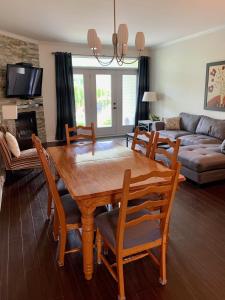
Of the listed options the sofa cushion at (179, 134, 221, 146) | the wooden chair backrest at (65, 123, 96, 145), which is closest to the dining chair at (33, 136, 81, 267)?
the wooden chair backrest at (65, 123, 96, 145)

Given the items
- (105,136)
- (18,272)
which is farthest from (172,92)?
(18,272)

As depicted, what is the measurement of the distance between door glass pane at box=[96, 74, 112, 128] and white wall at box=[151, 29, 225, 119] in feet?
4.75

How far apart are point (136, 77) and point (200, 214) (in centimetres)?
554

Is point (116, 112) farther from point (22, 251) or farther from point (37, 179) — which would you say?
point (22, 251)

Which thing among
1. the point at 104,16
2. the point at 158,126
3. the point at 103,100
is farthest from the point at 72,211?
the point at 103,100

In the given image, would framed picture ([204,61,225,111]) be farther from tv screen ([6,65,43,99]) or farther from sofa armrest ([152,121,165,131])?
tv screen ([6,65,43,99])

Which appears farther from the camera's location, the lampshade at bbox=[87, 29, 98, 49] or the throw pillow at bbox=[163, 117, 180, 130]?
the throw pillow at bbox=[163, 117, 180, 130]

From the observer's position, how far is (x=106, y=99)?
23.9 feet

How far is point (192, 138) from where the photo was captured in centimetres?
491

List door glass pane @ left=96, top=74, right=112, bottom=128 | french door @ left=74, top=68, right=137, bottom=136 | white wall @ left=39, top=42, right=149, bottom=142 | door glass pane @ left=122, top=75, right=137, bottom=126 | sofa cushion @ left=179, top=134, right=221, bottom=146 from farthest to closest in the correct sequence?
1. door glass pane @ left=122, top=75, right=137, bottom=126
2. door glass pane @ left=96, top=74, right=112, bottom=128
3. french door @ left=74, top=68, right=137, bottom=136
4. white wall @ left=39, top=42, right=149, bottom=142
5. sofa cushion @ left=179, top=134, right=221, bottom=146

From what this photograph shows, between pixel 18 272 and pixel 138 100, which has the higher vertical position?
pixel 138 100

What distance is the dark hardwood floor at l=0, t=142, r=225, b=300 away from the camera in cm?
177

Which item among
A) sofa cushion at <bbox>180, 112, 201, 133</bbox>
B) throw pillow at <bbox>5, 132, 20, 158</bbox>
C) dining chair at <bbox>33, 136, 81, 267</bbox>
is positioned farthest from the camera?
sofa cushion at <bbox>180, 112, 201, 133</bbox>

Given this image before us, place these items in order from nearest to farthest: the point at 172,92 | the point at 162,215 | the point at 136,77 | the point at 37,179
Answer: the point at 162,215 < the point at 37,179 < the point at 172,92 < the point at 136,77
